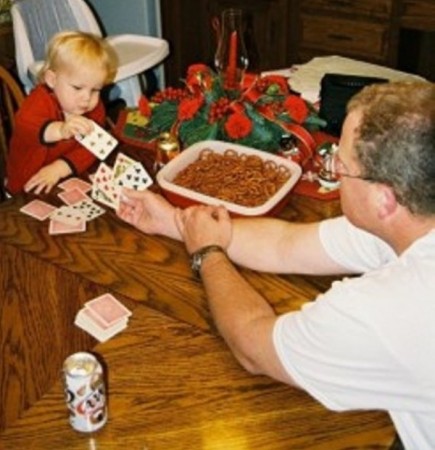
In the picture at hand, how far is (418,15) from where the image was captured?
362cm

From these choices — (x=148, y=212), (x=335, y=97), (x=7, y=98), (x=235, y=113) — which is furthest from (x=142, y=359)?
(x=7, y=98)

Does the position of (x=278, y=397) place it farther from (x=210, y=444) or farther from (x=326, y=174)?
(x=326, y=174)

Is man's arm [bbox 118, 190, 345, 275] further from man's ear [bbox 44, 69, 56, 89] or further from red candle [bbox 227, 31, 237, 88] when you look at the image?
man's ear [bbox 44, 69, 56, 89]

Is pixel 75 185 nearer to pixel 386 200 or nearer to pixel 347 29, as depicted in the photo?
pixel 386 200

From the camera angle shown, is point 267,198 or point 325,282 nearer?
point 325,282

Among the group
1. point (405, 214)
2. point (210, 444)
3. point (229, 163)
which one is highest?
point (405, 214)

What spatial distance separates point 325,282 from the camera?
1622 millimetres

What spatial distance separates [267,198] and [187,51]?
2783 millimetres

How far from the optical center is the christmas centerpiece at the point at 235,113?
2016mm

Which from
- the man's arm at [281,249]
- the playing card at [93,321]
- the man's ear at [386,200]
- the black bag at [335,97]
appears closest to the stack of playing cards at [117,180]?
the man's arm at [281,249]

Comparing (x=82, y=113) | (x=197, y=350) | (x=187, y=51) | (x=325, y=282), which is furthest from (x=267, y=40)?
(x=197, y=350)

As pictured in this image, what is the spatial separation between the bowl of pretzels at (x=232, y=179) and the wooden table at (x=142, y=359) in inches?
5.8

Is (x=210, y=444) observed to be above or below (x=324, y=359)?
below

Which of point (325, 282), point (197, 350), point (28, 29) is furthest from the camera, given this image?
point (28, 29)
